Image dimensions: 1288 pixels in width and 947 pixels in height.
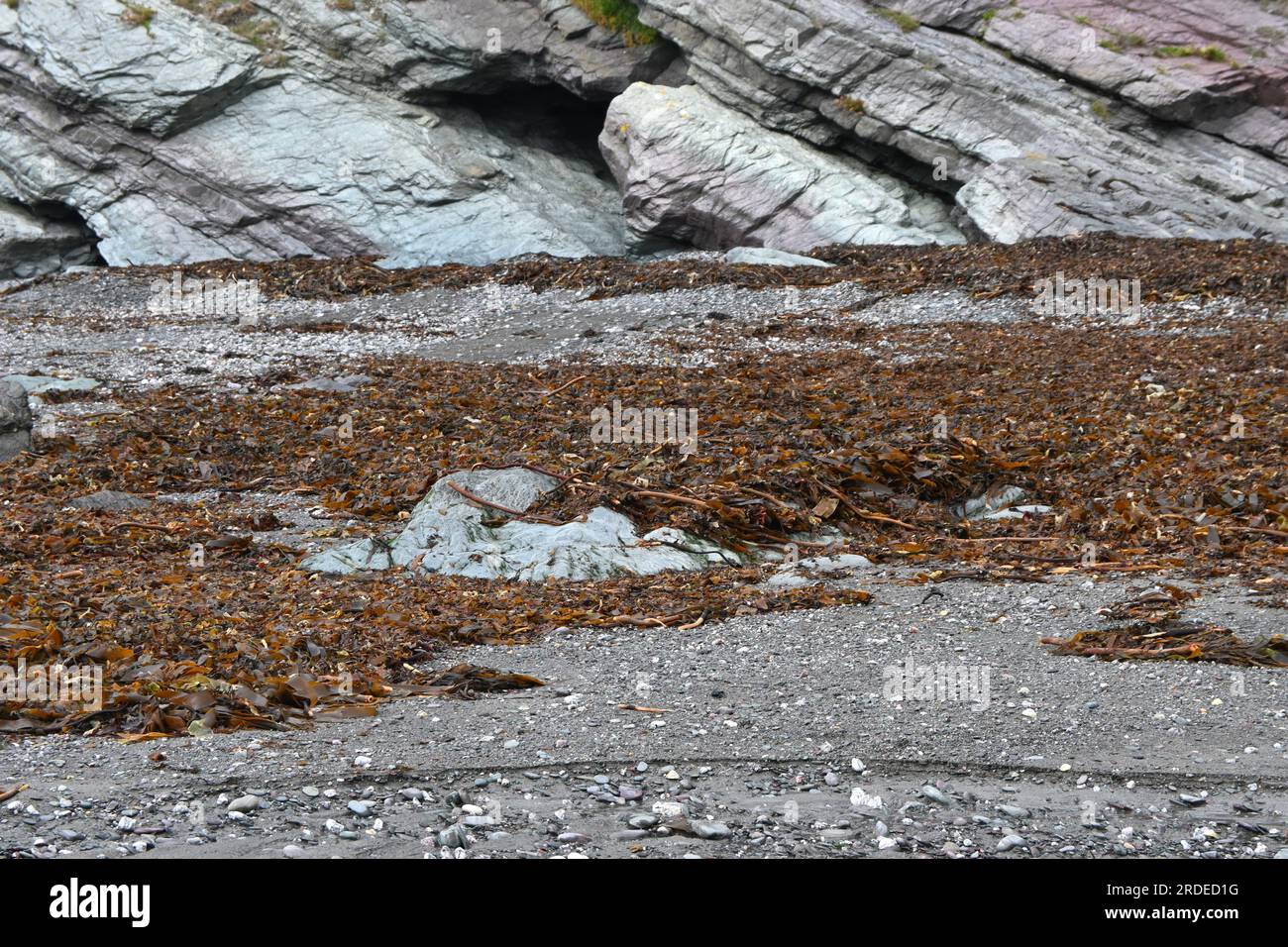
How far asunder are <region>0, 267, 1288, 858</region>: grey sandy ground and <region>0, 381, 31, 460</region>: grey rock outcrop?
21.9 ft

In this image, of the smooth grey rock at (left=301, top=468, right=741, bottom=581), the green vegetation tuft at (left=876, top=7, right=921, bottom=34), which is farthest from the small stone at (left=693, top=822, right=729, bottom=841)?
the green vegetation tuft at (left=876, top=7, right=921, bottom=34)

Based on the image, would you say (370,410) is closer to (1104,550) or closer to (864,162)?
(1104,550)

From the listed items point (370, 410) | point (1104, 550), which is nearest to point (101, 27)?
point (370, 410)

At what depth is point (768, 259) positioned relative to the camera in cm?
1959

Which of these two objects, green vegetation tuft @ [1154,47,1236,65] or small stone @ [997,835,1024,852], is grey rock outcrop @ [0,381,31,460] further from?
green vegetation tuft @ [1154,47,1236,65]

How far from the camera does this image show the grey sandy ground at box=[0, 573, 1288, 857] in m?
3.82

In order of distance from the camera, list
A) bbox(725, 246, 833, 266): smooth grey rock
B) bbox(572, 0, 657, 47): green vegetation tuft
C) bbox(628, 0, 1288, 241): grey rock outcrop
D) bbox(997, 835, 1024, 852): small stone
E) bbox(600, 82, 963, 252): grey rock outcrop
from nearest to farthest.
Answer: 1. bbox(997, 835, 1024, 852): small stone
2. bbox(725, 246, 833, 266): smooth grey rock
3. bbox(628, 0, 1288, 241): grey rock outcrop
4. bbox(600, 82, 963, 252): grey rock outcrop
5. bbox(572, 0, 657, 47): green vegetation tuft

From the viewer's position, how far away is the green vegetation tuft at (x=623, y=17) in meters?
24.6

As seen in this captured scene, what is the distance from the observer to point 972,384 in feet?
39.9

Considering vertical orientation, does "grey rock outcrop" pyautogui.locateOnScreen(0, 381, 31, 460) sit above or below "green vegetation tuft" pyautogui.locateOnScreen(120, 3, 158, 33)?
below

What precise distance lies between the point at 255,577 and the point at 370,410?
15.4 feet

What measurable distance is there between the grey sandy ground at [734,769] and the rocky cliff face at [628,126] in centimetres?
1590

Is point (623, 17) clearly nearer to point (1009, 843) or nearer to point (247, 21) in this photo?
point (247, 21)

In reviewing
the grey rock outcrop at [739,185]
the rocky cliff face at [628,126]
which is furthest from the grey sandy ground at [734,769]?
the grey rock outcrop at [739,185]
